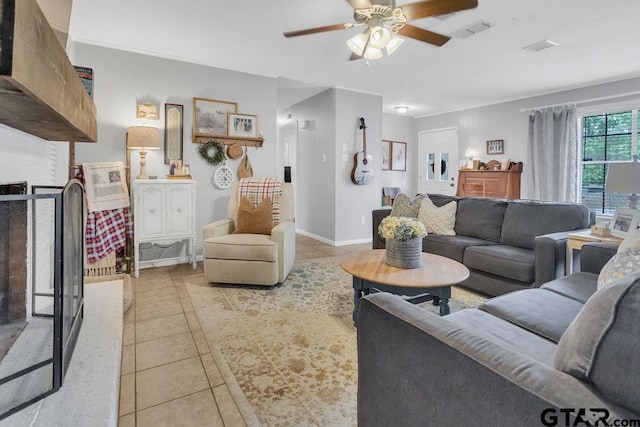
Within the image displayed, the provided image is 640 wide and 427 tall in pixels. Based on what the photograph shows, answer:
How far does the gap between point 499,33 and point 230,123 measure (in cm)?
301

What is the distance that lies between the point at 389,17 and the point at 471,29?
139 centimetres

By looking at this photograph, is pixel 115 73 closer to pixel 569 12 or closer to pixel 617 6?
pixel 569 12

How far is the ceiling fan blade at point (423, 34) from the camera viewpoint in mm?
2330

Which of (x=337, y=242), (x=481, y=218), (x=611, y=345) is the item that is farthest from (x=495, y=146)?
(x=611, y=345)

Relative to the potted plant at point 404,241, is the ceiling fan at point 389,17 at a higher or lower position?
higher

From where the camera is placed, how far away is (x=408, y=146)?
7.51m

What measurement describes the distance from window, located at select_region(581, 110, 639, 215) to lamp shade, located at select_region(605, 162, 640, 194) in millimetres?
2457

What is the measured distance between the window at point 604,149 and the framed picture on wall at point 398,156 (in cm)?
313

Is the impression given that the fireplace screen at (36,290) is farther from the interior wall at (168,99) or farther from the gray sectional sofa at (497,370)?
the interior wall at (168,99)

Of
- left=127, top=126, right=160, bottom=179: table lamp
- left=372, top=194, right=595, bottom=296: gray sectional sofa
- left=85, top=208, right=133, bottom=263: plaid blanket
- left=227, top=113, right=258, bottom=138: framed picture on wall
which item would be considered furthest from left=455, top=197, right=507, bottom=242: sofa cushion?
left=85, top=208, right=133, bottom=263: plaid blanket

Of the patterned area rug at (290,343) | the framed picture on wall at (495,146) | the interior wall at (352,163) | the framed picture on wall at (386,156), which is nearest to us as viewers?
the patterned area rug at (290,343)

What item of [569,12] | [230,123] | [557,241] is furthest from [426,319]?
[230,123]

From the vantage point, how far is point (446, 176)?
6953mm

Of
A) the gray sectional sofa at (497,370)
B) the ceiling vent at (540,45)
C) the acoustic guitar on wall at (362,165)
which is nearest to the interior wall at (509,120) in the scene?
the ceiling vent at (540,45)
